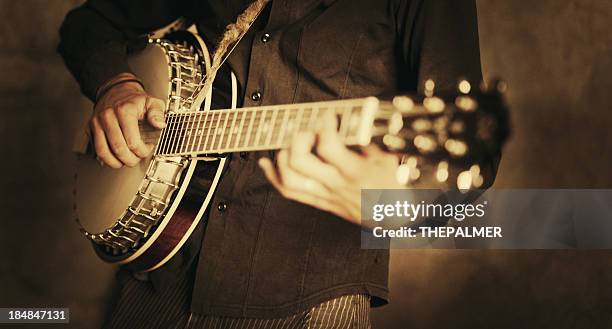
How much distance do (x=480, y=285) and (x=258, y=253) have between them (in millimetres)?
889

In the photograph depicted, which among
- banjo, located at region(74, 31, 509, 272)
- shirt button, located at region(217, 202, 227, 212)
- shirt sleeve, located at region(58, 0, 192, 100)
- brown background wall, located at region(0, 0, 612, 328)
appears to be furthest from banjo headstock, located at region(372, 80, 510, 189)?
brown background wall, located at region(0, 0, 612, 328)

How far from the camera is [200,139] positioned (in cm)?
95

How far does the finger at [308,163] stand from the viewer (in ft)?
2.49

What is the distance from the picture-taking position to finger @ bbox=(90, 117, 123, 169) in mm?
1095

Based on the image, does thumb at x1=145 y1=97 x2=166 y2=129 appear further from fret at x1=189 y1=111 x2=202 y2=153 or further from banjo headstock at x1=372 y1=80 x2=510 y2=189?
banjo headstock at x1=372 y1=80 x2=510 y2=189

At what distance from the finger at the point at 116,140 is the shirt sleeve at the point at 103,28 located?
153mm

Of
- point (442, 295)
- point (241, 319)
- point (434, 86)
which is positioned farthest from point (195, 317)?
point (442, 295)

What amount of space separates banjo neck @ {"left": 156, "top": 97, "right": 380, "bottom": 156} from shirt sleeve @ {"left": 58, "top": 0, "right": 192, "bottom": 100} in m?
0.31

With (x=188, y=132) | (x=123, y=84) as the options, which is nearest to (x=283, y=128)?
(x=188, y=132)

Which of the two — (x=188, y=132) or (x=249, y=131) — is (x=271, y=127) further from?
(x=188, y=132)

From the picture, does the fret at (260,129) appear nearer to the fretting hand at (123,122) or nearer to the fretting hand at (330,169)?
the fretting hand at (330,169)

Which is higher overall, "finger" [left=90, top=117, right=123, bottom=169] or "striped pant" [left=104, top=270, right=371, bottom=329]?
"finger" [left=90, top=117, right=123, bottom=169]

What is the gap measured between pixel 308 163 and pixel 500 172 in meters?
0.98

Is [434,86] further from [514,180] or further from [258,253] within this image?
[514,180]
